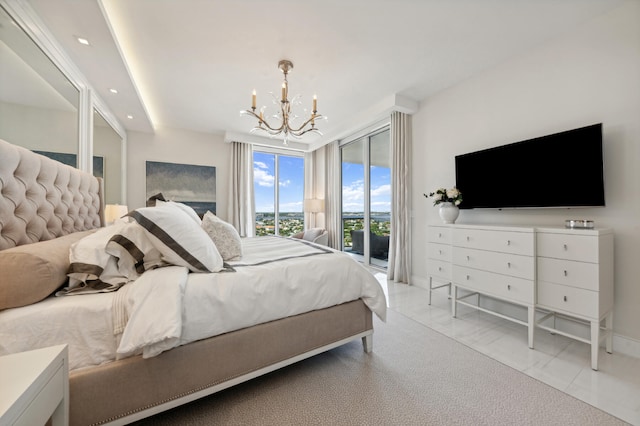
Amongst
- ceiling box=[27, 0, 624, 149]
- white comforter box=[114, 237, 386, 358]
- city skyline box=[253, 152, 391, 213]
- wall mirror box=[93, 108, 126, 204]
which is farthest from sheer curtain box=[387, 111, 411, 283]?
wall mirror box=[93, 108, 126, 204]

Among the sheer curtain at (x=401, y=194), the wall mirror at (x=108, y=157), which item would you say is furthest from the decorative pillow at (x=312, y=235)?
the wall mirror at (x=108, y=157)

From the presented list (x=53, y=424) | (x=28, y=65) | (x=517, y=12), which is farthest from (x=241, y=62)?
(x=53, y=424)

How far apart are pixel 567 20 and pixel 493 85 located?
0.71 metres

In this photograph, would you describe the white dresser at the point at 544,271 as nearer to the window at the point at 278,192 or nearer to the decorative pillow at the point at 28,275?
the decorative pillow at the point at 28,275

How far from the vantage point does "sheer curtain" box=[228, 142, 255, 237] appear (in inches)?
204

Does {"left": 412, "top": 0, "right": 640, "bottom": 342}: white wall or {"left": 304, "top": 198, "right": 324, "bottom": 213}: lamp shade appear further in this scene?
{"left": 304, "top": 198, "right": 324, "bottom": 213}: lamp shade

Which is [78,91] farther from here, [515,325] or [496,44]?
[515,325]

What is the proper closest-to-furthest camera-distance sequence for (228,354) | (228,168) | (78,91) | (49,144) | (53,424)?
(53,424), (228,354), (49,144), (78,91), (228,168)

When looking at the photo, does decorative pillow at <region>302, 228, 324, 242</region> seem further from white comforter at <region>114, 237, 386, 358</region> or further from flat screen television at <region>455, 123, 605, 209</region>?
white comforter at <region>114, 237, 386, 358</region>

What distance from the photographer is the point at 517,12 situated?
1997 millimetres

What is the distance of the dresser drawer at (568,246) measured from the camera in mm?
1736

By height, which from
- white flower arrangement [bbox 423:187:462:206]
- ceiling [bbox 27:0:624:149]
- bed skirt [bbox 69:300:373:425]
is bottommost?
bed skirt [bbox 69:300:373:425]

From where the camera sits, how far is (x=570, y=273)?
1.84m

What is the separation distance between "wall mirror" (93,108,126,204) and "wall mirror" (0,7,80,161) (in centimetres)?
67
